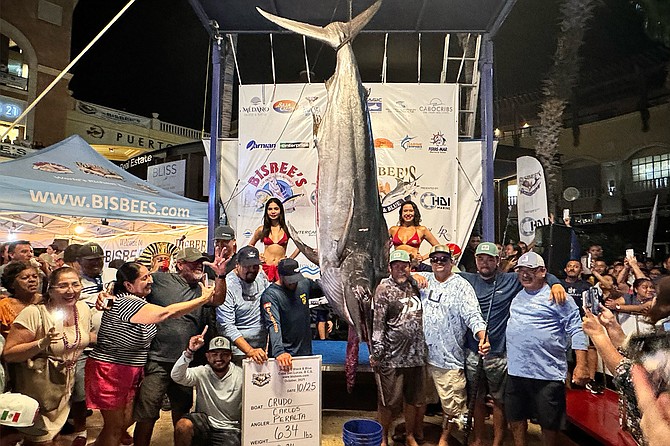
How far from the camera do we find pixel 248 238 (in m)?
4.59

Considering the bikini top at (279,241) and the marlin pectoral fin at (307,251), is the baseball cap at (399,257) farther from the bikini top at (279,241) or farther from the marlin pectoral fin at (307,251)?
the bikini top at (279,241)

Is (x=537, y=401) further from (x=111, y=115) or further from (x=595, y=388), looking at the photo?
(x=111, y=115)

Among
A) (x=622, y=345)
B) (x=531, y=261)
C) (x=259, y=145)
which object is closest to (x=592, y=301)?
(x=622, y=345)

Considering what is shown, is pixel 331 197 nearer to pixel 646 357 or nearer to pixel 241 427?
pixel 241 427

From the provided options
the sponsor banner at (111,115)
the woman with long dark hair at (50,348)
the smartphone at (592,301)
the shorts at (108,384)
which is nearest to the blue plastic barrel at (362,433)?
the shorts at (108,384)

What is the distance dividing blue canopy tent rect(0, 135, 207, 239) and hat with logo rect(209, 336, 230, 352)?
2.77m

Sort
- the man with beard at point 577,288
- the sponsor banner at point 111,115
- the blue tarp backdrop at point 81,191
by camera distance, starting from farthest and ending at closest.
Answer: the sponsor banner at point 111,115, the blue tarp backdrop at point 81,191, the man with beard at point 577,288

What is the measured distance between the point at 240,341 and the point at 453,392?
134 centimetres

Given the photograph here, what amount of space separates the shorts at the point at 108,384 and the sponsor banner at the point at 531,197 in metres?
4.66

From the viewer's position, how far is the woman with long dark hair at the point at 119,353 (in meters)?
2.37

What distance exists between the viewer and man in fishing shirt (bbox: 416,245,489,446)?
2850 mm

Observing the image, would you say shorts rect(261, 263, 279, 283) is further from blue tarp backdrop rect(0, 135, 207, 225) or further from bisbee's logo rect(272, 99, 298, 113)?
blue tarp backdrop rect(0, 135, 207, 225)

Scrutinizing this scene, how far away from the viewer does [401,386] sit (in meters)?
2.87

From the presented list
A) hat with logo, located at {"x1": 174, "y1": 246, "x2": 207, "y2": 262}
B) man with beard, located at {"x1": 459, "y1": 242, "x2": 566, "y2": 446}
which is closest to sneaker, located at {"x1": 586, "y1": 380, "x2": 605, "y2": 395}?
man with beard, located at {"x1": 459, "y1": 242, "x2": 566, "y2": 446}
